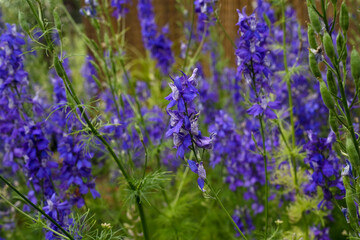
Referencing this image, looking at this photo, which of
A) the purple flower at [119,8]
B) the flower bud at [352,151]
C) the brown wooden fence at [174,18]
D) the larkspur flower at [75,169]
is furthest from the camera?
the brown wooden fence at [174,18]

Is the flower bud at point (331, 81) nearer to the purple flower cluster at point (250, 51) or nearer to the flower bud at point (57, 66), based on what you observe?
the purple flower cluster at point (250, 51)

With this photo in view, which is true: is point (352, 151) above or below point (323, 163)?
above

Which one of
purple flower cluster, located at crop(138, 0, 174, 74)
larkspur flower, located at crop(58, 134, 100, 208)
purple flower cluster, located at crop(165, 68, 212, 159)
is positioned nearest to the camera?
purple flower cluster, located at crop(165, 68, 212, 159)

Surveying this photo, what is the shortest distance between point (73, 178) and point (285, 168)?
4.64 feet

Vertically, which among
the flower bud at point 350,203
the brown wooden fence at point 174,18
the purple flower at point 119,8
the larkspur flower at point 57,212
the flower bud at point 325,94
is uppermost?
the brown wooden fence at point 174,18

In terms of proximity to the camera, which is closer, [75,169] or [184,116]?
[184,116]

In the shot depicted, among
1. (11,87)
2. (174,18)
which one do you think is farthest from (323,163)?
(174,18)

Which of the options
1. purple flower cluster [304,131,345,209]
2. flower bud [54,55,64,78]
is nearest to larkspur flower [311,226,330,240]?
purple flower cluster [304,131,345,209]

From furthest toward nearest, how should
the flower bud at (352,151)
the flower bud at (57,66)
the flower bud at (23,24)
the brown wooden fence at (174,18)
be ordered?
1. the brown wooden fence at (174,18)
2. the flower bud at (23,24)
3. the flower bud at (57,66)
4. the flower bud at (352,151)

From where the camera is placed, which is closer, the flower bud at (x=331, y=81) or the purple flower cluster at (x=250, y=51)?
the flower bud at (x=331, y=81)

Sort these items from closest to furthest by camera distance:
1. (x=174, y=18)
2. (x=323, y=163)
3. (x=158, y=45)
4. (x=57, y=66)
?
1. (x=57, y=66)
2. (x=323, y=163)
3. (x=158, y=45)
4. (x=174, y=18)

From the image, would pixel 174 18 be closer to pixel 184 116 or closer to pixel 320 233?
pixel 320 233

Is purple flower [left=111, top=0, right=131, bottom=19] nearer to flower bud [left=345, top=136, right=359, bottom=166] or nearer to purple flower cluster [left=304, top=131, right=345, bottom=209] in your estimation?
purple flower cluster [left=304, top=131, right=345, bottom=209]

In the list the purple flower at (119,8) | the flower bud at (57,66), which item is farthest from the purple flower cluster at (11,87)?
the purple flower at (119,8)
